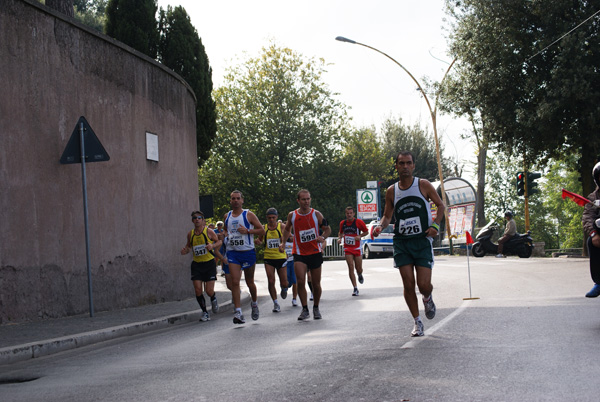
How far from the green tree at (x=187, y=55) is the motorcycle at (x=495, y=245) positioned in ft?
43.6

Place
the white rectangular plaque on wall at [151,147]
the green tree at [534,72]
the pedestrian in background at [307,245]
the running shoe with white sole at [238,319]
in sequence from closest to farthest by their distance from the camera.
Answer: the running shoe with white sole at [238,319]
the pedestrian in background at [307,245]
the white rectangular plaque on wall at [151,147]
the green tree at [534,72]

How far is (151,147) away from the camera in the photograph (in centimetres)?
1491

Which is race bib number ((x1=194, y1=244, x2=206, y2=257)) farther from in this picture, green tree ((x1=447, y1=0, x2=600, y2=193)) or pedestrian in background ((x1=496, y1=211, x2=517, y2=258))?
pedestrian in background ((x1=496, y1=211, x2=517, y2=258))

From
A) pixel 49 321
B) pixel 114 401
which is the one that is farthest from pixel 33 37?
pixel 114 401

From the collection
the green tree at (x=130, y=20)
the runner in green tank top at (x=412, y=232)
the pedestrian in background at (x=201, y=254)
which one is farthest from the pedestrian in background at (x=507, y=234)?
the runner in green tank top at (x=412, y=232)

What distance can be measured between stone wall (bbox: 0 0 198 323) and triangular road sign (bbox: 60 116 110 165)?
352 millimetres

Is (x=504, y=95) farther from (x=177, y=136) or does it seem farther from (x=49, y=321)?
(x=49, y=321)

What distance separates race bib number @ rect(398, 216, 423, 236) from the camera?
804 centimetres

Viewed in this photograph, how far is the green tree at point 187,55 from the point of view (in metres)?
19.1

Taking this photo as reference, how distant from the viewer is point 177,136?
16547mm

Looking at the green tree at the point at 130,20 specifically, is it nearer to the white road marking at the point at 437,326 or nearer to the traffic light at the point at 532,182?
the white road marking at the point at 437,326

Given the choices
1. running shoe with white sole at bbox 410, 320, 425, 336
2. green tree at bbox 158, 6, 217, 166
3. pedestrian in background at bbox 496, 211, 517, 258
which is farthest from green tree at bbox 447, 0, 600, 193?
running shoe with white sole at bbox 410, 320, 425, 336

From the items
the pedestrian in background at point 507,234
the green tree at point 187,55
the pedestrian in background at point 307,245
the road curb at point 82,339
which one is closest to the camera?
the road curb at point 82,339

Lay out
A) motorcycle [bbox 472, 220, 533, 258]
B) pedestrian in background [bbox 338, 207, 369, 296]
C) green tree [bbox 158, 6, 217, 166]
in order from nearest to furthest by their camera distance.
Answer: pedestrian in background [bbox 338, 207, 369, 296] → green tree [bbox 158, 6, 217, 166] → motorcycle [bbox 472, 220, 533, 258]
